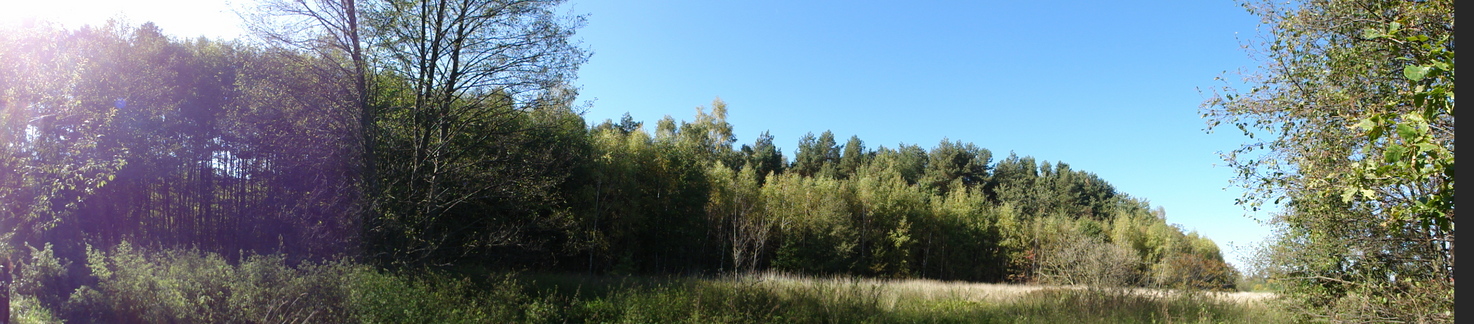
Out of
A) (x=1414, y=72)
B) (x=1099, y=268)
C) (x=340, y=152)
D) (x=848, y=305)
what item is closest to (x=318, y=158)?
(x=340, y=152)

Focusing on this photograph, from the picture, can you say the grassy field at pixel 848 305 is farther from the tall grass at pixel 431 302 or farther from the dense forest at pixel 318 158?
the dense forest at pixel 318 158

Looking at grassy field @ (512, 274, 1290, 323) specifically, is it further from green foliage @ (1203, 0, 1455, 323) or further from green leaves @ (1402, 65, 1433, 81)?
green leaves @ (1402, 65, 1433, 81)

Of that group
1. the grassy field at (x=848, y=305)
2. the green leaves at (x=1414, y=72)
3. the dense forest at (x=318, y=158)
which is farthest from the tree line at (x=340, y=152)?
the green leaves at (x=1414, y=72)

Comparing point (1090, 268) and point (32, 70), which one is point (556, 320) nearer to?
point (32, 70)

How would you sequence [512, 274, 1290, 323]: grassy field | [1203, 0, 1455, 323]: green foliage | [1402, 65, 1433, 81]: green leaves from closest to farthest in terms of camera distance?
[1402, 65, 1433, 81]: green leaves → [1203, 0, 1455, 323]: green foliage → [512, 274, 1290, 323]: grassy field

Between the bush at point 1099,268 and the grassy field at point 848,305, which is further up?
the bush at point 1099,268

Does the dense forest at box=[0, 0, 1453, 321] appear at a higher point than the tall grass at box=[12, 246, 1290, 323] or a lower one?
higher

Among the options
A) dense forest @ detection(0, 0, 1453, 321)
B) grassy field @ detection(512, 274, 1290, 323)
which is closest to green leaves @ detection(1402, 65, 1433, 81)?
dense forest @ detection(0, 0, 1453, 321)

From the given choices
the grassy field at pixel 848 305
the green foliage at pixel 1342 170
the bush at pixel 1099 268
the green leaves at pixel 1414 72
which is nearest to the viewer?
the green leaves at pixel 1414 72

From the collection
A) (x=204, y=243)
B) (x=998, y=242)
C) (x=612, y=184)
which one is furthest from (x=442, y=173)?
(x=998, y=242)

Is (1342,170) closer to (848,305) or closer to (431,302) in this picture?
(848,305)

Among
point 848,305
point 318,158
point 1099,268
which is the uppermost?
point 318,158

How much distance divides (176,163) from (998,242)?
114 ft

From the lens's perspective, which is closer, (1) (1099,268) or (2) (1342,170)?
(2) (1342,170)
